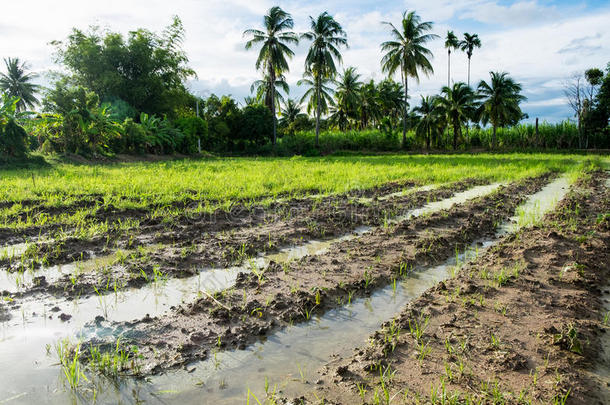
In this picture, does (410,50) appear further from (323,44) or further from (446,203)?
(446,203)

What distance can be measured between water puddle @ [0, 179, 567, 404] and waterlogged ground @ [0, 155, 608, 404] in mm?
12

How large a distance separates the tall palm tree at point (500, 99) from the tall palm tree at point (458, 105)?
97 centimetres

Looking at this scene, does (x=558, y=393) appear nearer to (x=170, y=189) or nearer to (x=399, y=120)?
(x=170, y=189)

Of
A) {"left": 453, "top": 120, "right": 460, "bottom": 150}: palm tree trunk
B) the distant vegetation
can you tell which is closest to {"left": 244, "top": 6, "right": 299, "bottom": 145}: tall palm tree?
the distant vegetation

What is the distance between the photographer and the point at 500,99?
35.3 m

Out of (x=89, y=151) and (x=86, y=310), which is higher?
(x=89, y=151)

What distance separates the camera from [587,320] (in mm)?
2859

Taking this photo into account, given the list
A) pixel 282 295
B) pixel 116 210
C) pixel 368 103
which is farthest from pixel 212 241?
pixel 368 103

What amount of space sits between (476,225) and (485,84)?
34.2m

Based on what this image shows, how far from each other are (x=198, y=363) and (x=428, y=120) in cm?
3774

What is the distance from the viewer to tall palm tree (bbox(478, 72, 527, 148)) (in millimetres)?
35094

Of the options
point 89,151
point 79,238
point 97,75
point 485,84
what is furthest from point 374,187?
point 485,84

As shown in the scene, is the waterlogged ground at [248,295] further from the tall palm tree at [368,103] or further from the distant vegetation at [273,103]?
the tall palm tree at [368,103]

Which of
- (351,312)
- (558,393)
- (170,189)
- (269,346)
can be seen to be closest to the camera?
(558,393)
